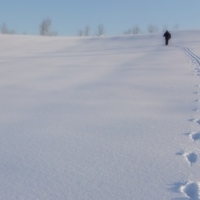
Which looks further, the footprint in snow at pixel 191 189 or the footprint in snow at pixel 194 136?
the footprint in snow at pixel 194 136

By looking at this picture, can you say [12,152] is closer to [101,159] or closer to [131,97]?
[101,159]

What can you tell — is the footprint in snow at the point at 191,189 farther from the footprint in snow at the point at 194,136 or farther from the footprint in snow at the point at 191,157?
the footprint in snow at the point at 194,136

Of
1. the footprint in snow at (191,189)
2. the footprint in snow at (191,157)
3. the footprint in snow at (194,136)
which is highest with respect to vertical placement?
the footprint in snow at (194,136)

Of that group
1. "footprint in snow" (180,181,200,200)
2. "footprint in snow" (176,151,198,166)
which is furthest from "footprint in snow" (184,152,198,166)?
"footprint in snow" (180,181,200,200)

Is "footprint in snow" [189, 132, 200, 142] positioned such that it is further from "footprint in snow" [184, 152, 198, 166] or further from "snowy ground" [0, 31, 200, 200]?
"footprint in snow" [184, 152, 198, 166]

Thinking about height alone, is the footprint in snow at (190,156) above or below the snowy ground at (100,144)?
below

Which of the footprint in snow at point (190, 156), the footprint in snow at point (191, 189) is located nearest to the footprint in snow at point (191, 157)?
the footprint in snow at point (190, 156)

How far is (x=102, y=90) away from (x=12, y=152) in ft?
9.02

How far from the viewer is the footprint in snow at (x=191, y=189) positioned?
1.92 m

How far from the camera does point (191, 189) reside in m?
2.00

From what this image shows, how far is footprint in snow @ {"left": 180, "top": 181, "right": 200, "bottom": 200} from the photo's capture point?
192 cm

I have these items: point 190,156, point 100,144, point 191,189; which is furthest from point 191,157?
point 100,144

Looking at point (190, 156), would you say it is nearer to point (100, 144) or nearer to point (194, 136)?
point (194, 136)

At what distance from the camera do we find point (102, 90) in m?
5.18
